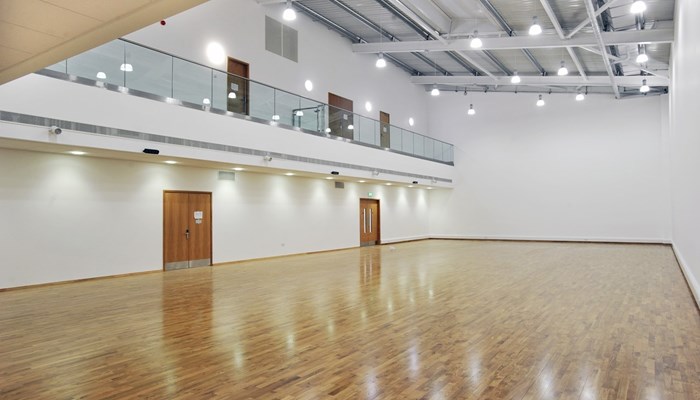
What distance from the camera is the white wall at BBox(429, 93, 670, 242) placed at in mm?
18422

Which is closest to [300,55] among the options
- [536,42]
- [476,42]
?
[476,42]

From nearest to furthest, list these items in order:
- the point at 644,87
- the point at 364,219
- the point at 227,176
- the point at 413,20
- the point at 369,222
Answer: the point at 227,176 < the point at 413,20 < the point at 644,87 < the point at 364,219 < the point at 369,222

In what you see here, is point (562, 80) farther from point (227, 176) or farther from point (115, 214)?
point (115, 214)

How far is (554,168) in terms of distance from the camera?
66.7ft

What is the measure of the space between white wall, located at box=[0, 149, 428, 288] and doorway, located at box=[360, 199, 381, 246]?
299 cm

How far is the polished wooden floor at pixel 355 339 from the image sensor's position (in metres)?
3.51

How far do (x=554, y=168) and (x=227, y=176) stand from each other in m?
15.6

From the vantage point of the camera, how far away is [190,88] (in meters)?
10.2

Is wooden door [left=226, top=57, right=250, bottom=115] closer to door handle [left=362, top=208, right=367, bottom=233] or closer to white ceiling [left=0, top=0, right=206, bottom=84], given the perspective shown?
white ceiling [left=0, top=0, right=206, bottom=84]

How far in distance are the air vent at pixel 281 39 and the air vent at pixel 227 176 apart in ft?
15.4

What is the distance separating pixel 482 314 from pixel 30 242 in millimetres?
9073

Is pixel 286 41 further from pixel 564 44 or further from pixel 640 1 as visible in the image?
pixel 640 1

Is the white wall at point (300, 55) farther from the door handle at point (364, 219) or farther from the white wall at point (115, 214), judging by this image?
the door handle at point (364, 219)

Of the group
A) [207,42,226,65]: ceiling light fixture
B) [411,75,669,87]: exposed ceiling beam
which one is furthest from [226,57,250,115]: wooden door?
[411,75,669,87]: exposed ceiling beam
